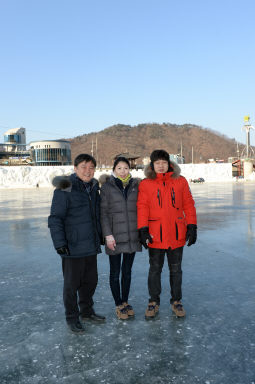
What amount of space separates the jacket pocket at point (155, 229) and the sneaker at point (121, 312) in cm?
78

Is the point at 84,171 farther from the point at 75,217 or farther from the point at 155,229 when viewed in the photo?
the point at 155,229

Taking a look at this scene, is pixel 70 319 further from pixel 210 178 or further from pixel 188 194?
pixel 210 178

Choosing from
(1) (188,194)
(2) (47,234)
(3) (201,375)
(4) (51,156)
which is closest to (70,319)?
(3) (201,375)

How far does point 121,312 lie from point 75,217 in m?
1.09

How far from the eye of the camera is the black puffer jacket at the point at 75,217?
10.6 ft

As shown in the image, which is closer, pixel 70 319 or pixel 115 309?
pixel 70 319

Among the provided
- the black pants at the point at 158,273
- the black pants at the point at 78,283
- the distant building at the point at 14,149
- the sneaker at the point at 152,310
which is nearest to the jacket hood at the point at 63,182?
the black pants at the point at 78,283

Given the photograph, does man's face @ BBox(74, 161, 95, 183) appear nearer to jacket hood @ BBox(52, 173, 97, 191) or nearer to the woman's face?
jacket hood @ BBox(52, 173, 97, 191)

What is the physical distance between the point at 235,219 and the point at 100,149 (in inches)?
6448

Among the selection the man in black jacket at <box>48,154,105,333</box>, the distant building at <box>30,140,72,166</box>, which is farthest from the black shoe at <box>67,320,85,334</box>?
the distant building at <box>30,140,72,166</box>

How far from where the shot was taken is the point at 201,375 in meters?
2.44

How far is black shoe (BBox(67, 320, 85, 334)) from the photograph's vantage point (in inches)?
127

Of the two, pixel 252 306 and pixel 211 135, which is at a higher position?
pixel 211 135

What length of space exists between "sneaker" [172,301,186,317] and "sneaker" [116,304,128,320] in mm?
509
